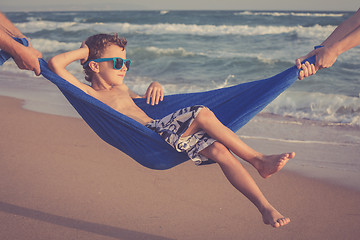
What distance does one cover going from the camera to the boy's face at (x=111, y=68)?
8.05 feet

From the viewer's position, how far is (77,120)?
14.7 ft

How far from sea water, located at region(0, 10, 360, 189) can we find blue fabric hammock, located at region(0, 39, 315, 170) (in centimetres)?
139

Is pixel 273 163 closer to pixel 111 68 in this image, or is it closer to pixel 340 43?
pixel 340 43

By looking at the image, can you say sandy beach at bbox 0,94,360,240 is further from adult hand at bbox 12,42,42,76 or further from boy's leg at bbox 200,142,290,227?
adult hand at bbox 12,42,42,76

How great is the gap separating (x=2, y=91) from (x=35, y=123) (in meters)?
2.14

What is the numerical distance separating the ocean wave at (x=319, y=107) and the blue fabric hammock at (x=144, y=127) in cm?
293

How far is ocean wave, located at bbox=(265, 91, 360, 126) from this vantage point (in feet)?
16.6

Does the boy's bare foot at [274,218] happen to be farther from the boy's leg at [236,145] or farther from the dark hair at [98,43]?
the dark hair at [98,43]

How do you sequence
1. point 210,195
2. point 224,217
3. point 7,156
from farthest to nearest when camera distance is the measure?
1. point 7,156
2. point 210,195
3. point 224,217

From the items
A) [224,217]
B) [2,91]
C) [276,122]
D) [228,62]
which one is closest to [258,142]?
[276,122]

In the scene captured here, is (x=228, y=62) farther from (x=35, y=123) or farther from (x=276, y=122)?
(x=35, y=123)

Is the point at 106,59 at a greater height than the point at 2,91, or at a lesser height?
greater

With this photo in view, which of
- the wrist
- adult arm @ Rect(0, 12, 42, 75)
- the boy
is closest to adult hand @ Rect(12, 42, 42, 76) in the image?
adult arm @ Rect(0, 12, 42, 75)

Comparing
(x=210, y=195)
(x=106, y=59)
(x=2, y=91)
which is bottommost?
(x=2, y=91)
